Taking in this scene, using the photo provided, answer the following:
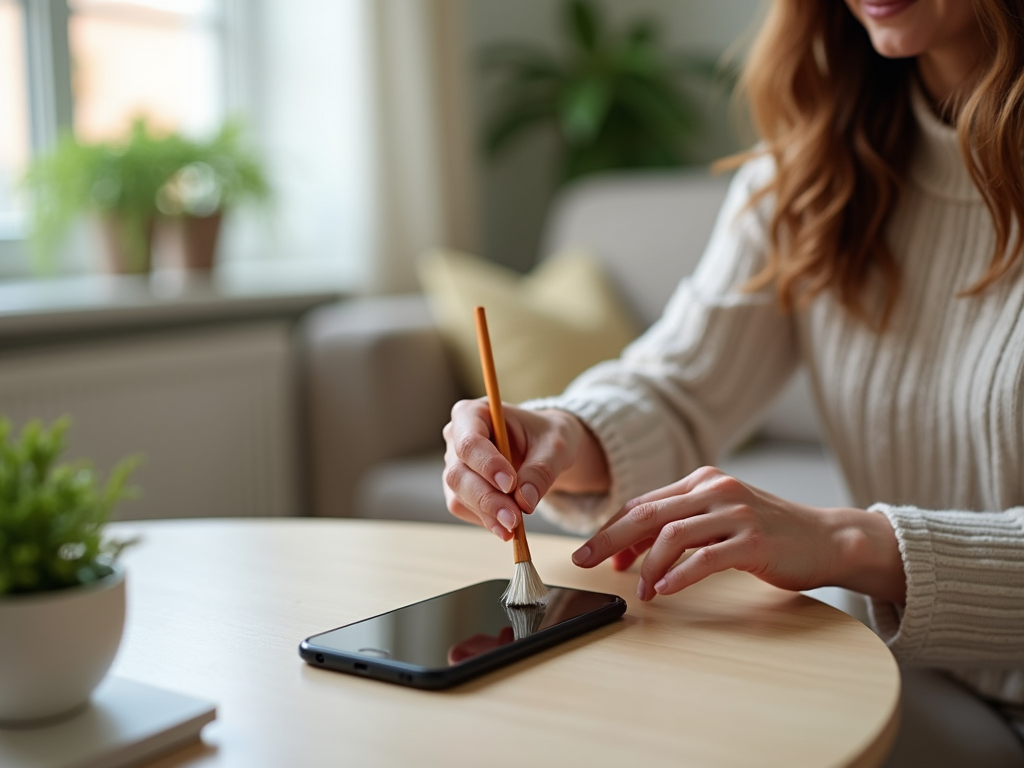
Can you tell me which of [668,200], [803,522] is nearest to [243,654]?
[803,522]

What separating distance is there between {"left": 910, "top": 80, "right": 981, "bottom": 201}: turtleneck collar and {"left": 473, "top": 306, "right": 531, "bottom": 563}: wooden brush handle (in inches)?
20.9

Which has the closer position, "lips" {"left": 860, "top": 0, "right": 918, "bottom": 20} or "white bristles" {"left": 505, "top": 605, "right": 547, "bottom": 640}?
"white bristles" {"left": 505, "top": 605, "right": 547, "bottom": 640}

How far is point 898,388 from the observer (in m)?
1.10

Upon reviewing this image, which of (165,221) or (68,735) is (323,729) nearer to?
(68,735)

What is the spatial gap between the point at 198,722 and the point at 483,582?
28 cm

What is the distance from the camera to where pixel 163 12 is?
2.48m

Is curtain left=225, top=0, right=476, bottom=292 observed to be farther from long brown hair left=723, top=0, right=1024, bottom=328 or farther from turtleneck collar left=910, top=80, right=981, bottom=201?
turtleneck collar left=910, top=80, right=981, bottom=201

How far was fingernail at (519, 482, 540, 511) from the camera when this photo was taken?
78cm

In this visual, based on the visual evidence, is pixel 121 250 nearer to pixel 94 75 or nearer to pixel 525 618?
pixel 94 75

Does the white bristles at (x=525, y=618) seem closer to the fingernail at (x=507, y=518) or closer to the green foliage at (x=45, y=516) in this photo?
the fingernail at (x=507, y=518)

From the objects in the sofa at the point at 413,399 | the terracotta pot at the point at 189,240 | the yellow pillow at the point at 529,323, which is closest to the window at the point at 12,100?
the terracotta pot at the point at 189,240

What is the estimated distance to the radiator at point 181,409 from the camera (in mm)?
A: 1872

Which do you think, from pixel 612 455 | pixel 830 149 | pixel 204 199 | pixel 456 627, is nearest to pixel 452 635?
pixel 456 627

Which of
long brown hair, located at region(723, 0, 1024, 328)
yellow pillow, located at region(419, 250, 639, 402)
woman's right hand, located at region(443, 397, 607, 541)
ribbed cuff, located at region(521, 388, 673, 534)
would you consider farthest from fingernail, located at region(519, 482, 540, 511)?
yellow pillow, located at region(419, 250, 639, 402)
